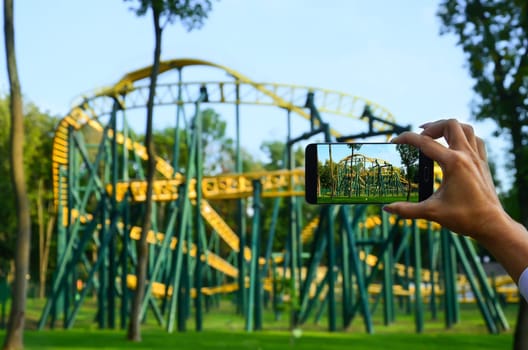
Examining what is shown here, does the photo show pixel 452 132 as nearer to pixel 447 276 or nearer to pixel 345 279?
pixel 345 279

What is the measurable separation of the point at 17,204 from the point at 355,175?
1119 centimetres

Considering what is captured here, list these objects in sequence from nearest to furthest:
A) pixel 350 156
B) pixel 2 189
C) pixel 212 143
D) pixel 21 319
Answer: pixel 350 156, pixel 21 319, pixel 2 189, pixel 212 143

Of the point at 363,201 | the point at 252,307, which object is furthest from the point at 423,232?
the point at 363,201

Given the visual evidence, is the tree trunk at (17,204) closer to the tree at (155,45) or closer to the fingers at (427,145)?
the tree at (155,45)

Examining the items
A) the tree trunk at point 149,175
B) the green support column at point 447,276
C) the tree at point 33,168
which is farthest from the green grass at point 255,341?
the tree at point 33,168

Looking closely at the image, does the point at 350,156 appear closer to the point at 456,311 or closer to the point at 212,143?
the point at 456,311

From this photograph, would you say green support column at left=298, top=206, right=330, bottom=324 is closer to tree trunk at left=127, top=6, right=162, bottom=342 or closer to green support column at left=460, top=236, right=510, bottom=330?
green support column at left=460, top=236, right=510, bottom=330

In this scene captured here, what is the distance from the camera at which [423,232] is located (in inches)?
1875

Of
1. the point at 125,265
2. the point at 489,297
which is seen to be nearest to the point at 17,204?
the point at 125,265

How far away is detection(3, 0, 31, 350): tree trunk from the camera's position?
41.0ft

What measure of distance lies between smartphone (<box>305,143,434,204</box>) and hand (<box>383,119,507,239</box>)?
387 millimetres

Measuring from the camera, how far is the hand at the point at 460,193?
156cm

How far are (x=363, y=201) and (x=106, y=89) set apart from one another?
22746 mm

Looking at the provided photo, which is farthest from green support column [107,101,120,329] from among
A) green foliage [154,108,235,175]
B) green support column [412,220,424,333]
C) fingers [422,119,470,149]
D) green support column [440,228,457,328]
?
green foliage [154,108,235,175]
